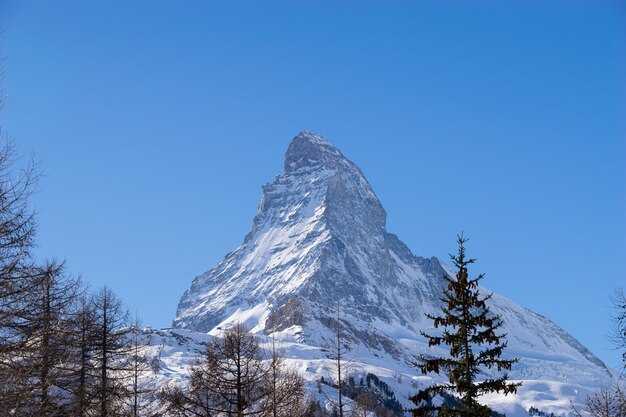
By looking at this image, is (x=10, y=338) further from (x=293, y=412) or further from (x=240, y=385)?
(x=293, y=412)

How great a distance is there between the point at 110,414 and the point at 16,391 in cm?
1198

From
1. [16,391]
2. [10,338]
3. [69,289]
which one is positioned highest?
[69,289]

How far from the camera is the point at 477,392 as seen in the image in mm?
23906

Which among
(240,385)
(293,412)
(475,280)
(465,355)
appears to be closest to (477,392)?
(465,355)

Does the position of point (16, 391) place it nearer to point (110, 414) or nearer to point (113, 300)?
point (110, 414)

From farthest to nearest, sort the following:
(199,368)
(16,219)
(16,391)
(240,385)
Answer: (199,368), (240,385), (16,219), (16,391)

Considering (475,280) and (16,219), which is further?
(475,280)

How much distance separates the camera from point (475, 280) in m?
25.0

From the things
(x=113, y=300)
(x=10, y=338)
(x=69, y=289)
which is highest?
(x=113, y=300)

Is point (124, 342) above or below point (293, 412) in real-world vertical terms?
above

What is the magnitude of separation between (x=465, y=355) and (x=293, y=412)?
9.44 metres

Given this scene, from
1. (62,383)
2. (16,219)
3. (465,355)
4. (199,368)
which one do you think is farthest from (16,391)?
(199,368)

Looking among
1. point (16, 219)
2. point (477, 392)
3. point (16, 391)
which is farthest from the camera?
point (477, 392)

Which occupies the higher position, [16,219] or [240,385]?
[16,219]
